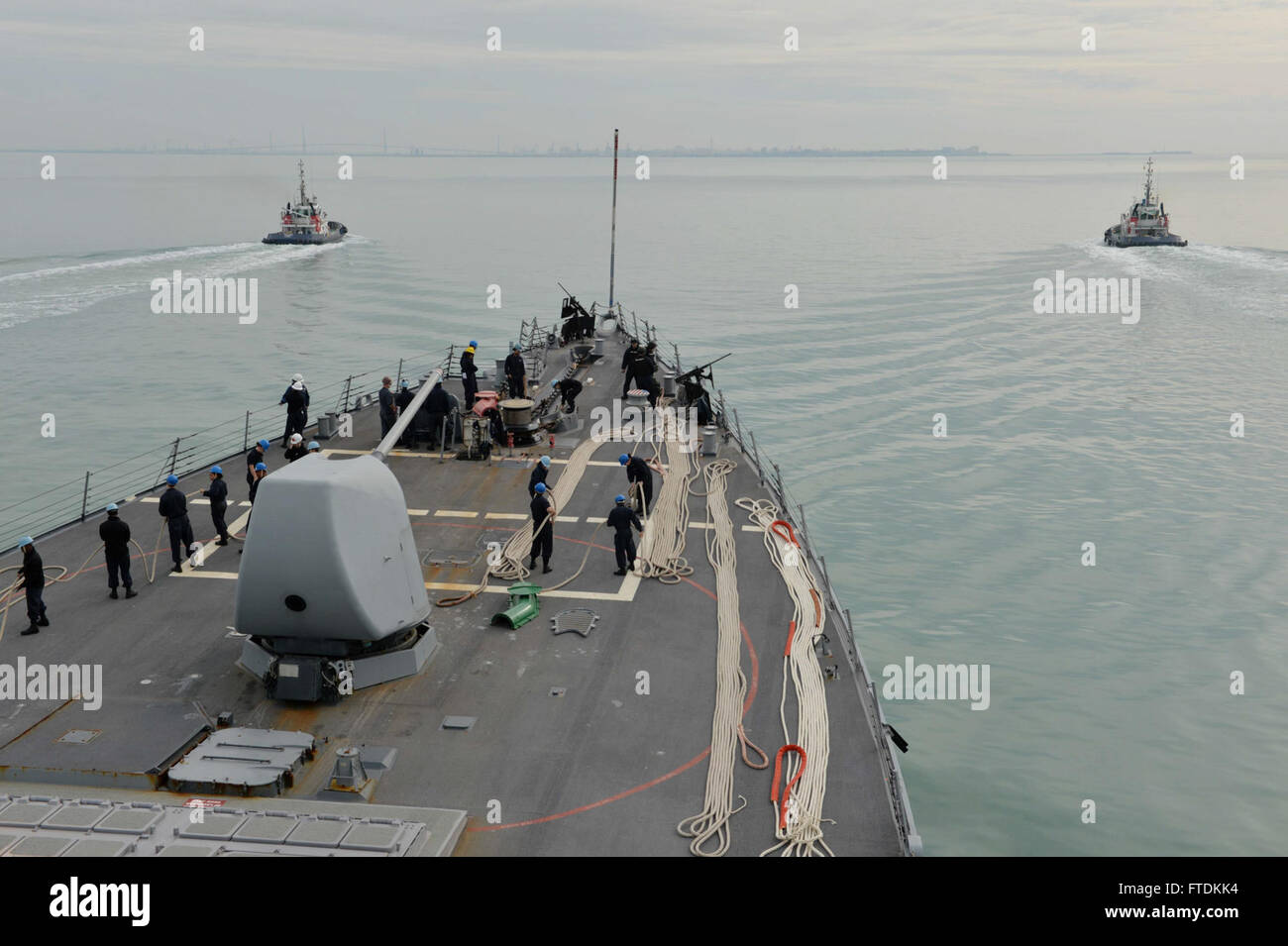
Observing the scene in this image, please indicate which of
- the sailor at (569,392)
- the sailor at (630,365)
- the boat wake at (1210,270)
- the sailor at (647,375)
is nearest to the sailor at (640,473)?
the sailor at (569,392)

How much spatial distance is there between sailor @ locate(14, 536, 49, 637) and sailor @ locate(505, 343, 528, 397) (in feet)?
38.9

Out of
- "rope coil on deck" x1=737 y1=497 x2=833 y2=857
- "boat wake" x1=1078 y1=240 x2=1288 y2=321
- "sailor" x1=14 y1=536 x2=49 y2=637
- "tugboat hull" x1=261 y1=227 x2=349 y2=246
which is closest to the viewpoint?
"rope coil on deck" x1=737 y1=497 x2=833 y2=857

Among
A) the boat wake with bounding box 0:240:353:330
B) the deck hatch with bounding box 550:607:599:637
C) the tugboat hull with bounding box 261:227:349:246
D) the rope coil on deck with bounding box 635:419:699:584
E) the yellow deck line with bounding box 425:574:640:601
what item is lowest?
the deck hatch with bounding box 550:607:599:637

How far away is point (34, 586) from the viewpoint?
13.6m

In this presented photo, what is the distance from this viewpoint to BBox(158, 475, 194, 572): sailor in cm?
1527

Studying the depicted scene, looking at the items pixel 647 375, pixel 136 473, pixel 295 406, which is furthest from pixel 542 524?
pixel 136 473

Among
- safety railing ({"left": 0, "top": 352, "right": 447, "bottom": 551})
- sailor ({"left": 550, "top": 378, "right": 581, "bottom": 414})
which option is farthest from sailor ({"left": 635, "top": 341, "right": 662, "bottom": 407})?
safety railing ({"left": 0, "top": 352, "right": 447, "bottom": 551})

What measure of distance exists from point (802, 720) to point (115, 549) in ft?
32.2

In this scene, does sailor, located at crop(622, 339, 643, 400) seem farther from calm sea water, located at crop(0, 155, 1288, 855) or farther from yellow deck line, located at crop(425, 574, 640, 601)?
yellow deck line, located at crop(425, 574, 640, 601)

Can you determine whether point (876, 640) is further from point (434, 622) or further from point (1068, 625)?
point (434, 622)

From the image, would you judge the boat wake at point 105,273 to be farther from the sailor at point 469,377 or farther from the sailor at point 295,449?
the sailor at point 295,449

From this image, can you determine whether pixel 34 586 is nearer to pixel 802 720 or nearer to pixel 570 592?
pixel 570 592

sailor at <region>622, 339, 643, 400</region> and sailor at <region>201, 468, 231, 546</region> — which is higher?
sailor at <region>622, 339, 643, 400</region>

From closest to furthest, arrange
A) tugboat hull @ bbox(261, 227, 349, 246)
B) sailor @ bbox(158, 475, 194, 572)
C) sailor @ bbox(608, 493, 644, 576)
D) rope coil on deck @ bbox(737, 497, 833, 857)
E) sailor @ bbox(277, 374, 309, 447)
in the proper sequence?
rope coil on deck @ bbox(737, 497, 833, 857), sailor @ bbox(158, 475, 194, 572), sailor @ bbox(608, 493, 644, 576), sailor @ bbox(277, 374, 309, 447), tugboat hull @ bbox(261, 227, 349, 246)
